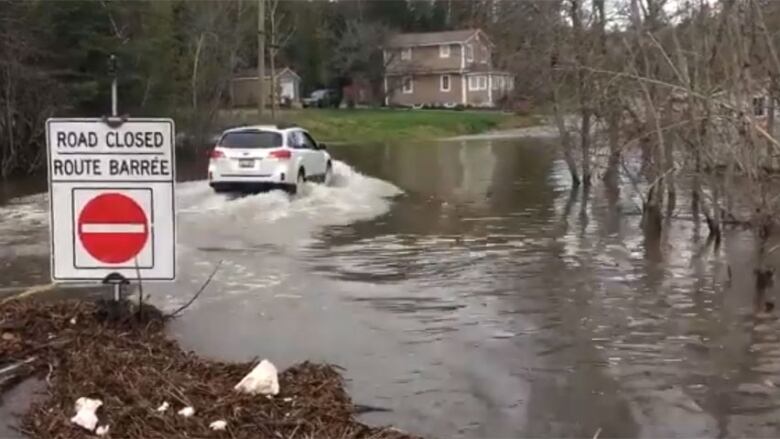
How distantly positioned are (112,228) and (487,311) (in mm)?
3952

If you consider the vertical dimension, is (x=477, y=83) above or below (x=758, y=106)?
above

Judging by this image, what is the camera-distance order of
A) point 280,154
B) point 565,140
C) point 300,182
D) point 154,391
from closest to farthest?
1. point 154,391
2. point 280,154
3. point 300,182
4. point 565,140

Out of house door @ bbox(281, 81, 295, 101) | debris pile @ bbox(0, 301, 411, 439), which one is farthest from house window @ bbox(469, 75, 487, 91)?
debris pile @ bbox(0, 301, 411, 439)

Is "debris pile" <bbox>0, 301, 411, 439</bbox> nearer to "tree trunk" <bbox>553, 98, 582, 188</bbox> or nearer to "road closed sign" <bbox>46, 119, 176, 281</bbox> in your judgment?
"road closed sign" <bbox>46, 119, 176, 281</bbox>

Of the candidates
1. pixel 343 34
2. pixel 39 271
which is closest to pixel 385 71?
pixel 343 34

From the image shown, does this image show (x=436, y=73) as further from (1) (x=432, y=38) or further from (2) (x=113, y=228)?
(2) (x=113, y=228)

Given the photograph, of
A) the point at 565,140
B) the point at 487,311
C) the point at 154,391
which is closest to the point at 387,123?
the point at 565,140

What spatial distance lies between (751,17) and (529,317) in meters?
4.10

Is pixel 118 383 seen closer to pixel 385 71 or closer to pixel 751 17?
pixel 751 17

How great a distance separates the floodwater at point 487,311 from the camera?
7211mm

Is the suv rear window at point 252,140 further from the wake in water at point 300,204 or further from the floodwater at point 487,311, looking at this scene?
the floodwater at point 487,311

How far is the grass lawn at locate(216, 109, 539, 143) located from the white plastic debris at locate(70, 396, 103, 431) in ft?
166

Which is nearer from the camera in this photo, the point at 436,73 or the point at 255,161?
the point at 255,161

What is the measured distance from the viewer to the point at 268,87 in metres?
67.0
